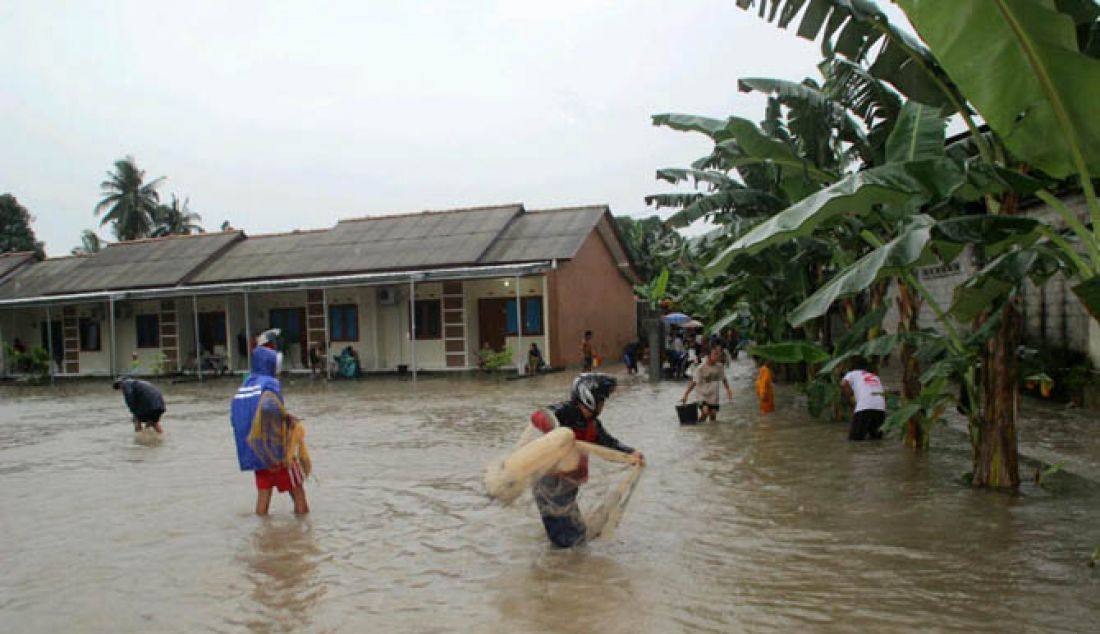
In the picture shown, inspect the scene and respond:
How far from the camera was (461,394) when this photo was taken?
19125 mm

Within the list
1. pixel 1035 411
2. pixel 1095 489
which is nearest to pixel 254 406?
pixel 1095 489

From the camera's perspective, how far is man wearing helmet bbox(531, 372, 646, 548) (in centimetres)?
576

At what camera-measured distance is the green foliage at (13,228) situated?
55719 millimetres

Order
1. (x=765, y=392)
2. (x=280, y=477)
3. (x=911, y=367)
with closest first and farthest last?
(x=280, y=477), (x=911, y=367), (x=765, y=392)

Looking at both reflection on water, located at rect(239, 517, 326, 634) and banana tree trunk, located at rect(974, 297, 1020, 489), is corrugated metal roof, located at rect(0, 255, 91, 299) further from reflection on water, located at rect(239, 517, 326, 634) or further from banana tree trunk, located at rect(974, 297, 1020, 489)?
banana tree trunk, located at rect(974, 297, 1020, 489)

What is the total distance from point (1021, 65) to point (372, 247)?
25.7 m

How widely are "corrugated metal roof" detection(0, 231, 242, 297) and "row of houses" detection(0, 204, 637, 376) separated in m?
0.08

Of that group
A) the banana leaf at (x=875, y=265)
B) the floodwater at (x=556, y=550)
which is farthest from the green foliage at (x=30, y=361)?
the banana leaf at (x=875, y=265)

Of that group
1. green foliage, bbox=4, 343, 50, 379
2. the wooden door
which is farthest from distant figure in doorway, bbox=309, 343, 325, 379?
green foliage, bbox=4, 343, 50, 379

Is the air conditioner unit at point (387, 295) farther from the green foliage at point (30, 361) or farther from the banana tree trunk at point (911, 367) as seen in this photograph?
the banana tree trunk at point (911, 367)

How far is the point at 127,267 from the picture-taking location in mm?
33000

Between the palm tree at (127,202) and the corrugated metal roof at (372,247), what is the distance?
2525 cm

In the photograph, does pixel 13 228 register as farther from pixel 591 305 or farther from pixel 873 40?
pixel 873 40

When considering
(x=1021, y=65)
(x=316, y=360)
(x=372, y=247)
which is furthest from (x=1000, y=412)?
(x=372, y=247)
